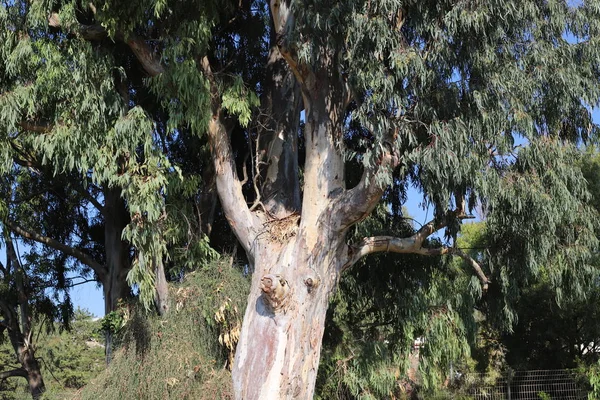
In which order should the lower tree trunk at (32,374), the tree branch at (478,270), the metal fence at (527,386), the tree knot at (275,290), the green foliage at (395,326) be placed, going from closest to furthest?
the tree knot at (275,290) < the tree branch at (478,270) < the green foliage at (395,326) < the lower tree trunk at (32,374) < the metal fence at (527,386)

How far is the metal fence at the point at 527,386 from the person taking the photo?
1633 centimetres

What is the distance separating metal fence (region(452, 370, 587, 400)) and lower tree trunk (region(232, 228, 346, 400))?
7265mm

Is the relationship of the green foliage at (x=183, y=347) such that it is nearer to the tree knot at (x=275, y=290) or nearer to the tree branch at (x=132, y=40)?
the tree knot at (x=275, y=290)

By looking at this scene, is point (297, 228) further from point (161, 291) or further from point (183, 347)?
point (183, 347)

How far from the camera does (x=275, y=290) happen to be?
10.3 metres

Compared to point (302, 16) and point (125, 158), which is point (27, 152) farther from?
point (302, 16)

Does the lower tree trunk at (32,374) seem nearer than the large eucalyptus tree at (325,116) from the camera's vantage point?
No

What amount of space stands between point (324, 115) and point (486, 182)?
103 inches

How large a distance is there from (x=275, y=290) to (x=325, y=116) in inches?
107

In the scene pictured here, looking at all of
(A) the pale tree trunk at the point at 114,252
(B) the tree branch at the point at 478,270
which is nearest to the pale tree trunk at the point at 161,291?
(A) the pale tree trunk at the point at 114,252

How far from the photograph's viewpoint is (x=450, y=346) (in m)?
13.3

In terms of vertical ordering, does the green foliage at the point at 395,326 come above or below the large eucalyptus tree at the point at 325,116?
below

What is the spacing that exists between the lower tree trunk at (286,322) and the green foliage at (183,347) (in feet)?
1.83

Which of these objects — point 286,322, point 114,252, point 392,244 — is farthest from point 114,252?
point 392,244
